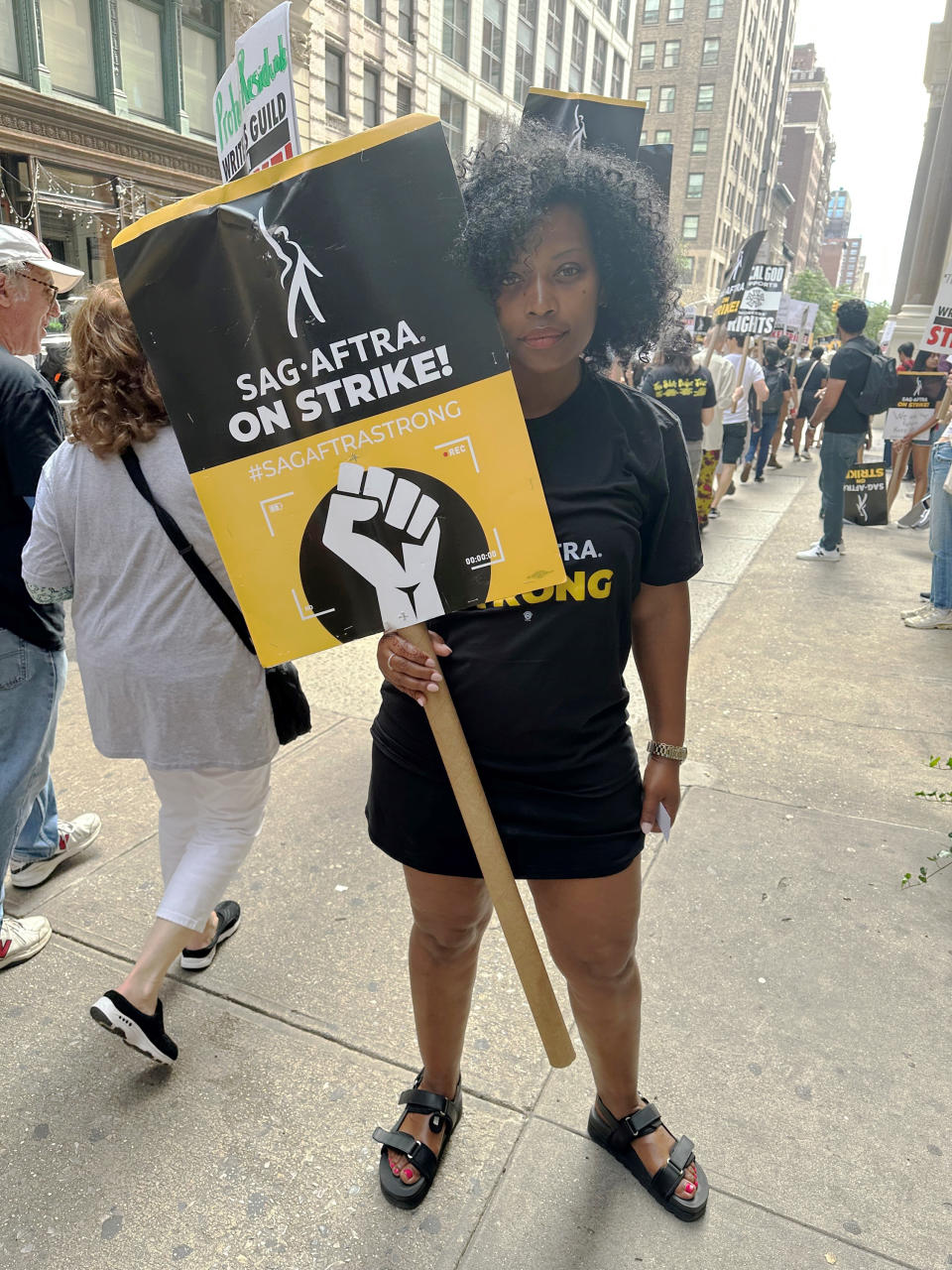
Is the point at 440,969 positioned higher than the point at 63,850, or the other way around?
the point at 440,969

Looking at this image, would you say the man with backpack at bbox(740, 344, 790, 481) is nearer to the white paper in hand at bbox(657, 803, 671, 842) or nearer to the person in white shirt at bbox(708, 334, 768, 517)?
the person in white shirt at bbox(708, 334, 768, 517)

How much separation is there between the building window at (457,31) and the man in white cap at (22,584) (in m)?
30.7

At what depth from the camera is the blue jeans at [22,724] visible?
98.5 inches

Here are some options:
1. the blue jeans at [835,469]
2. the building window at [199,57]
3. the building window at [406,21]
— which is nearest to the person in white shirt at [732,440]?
the blue jeans at [835,469]

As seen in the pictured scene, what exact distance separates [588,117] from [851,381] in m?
6.24

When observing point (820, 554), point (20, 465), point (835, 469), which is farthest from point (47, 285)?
point (820, 554)

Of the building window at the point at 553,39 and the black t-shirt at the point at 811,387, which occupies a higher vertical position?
the building window at the point at 553,39

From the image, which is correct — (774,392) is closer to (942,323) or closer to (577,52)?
(942,323)

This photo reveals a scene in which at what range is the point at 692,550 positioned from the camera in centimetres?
172

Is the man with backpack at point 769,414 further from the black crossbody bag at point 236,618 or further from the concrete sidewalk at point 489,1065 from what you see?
the black crossbody bag at point 236,618

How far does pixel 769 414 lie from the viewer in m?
12.7

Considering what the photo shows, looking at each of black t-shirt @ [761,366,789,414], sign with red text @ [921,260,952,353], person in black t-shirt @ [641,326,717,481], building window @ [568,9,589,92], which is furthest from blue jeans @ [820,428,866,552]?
building window @ [568,9,589,92]

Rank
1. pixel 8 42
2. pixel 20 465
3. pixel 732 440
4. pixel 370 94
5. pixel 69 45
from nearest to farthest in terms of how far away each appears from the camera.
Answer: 1. pixel 20 465
2. pixel 732 440
3. pixel 8 42
4. pixel 69 45
5. pixel 370 94

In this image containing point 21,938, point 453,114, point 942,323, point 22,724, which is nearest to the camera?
point 22,724
